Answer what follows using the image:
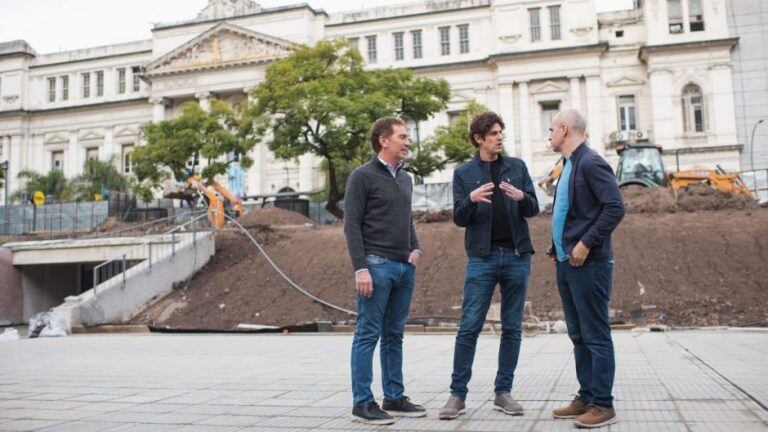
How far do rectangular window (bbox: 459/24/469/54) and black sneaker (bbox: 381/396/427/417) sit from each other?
155 feet

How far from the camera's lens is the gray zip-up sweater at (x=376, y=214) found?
5074 mm

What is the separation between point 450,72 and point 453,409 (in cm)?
4651

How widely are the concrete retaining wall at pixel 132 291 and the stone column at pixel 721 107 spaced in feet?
116

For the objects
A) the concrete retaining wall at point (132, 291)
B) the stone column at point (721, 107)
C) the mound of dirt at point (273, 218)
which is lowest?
the concrete retaining wall at point (132, 291)

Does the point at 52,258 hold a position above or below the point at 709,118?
below

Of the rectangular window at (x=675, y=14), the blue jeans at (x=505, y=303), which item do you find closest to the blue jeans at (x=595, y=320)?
the blue jeans at (x=505, y=303)

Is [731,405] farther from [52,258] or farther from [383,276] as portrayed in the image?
[52,258]

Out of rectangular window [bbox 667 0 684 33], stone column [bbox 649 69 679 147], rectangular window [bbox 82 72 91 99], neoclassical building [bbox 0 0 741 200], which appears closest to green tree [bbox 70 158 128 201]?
neoclassical building [bbox 0 0 741 200]

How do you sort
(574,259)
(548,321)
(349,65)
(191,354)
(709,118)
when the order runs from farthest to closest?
1. (709,118)
2. (349,65)
3. (548,321)
4. (191,354)
5. (574,259)

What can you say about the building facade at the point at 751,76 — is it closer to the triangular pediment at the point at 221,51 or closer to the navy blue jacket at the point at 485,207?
the triangular pediment at the point at 221,51

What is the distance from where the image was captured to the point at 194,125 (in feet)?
116

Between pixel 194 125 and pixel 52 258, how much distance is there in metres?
13.3

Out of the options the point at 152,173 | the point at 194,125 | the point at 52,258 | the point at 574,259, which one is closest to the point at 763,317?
the point at 574,259

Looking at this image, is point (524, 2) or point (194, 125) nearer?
point (194, 125)
